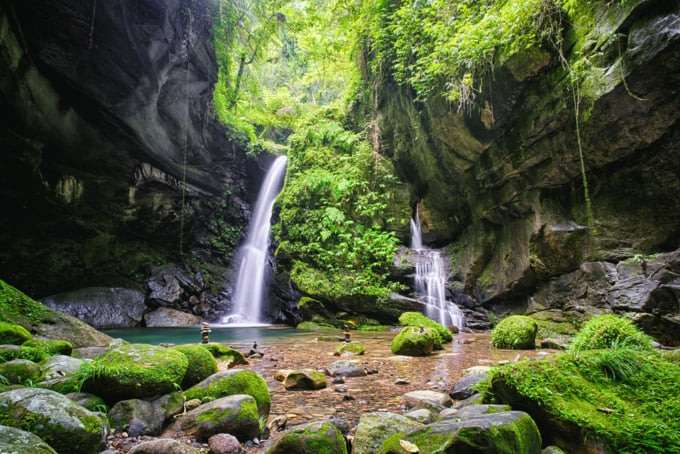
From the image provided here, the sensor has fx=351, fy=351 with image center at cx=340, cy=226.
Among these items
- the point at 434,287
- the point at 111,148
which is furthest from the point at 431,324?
the point at 111,148

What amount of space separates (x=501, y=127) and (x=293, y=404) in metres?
9.12

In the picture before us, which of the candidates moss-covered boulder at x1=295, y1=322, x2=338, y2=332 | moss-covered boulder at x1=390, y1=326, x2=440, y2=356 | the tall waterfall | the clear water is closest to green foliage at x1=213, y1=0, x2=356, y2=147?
the tall waterfall

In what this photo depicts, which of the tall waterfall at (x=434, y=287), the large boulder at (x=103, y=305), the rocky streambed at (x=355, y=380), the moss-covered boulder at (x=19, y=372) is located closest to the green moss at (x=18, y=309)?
the moss-covered boulder at (x=19, y=372)

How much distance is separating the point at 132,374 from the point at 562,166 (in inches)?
379

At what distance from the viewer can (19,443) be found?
162 cm

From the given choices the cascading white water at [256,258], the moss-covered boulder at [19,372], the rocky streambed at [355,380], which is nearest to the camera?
the moss-covered boulder at [19,372]

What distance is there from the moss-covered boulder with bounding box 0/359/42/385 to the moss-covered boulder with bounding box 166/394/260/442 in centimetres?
139

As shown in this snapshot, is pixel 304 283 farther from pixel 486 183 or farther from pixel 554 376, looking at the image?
pixel 554 376

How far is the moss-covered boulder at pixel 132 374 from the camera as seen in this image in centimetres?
279

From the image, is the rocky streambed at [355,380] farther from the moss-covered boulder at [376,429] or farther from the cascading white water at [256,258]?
the cascading white water at [256,258]

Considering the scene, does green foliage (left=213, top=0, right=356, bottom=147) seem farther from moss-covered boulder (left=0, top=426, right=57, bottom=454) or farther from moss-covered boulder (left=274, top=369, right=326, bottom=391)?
moss-covered boulder (left=0, top=426, right=57, bottom=454)

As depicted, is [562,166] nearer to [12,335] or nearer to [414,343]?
[414,343]

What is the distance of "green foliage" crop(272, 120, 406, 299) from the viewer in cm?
1205

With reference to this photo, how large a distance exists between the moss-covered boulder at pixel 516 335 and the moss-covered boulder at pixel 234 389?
16.7 ft
